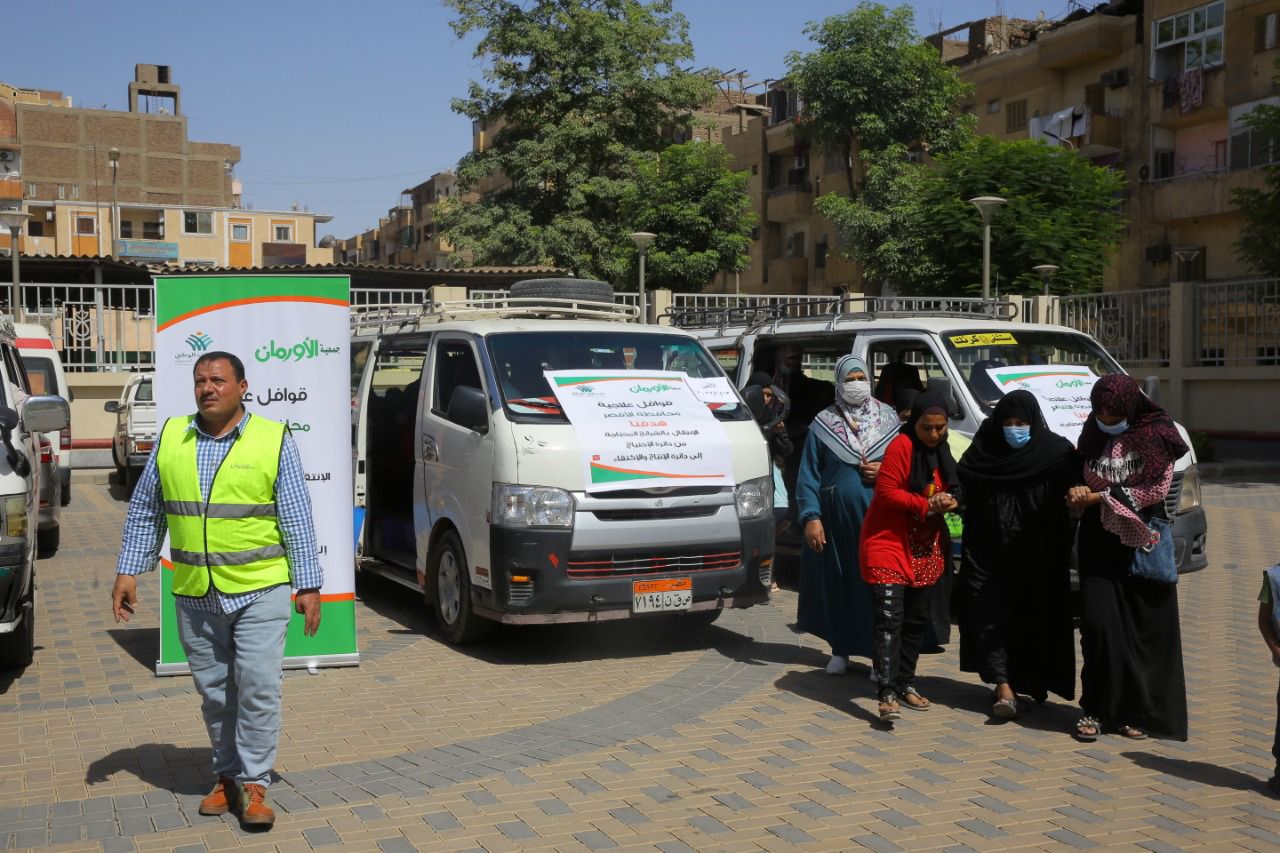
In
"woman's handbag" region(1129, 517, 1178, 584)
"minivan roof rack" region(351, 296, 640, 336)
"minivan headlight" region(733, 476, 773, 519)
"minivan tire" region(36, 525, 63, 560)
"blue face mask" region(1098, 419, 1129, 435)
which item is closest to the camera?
"woman's handbag" region(1129, 517, 1178, 584)

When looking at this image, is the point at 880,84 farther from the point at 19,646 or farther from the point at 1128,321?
the point at 19,646

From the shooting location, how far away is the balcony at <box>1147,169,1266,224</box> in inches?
1352

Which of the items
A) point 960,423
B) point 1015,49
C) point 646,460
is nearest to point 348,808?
point 646,460

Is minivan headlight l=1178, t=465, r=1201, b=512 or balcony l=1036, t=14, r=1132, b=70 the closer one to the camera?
minivan headlight l=1178, t=465, r=1201, b=512

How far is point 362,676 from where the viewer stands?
828 centimetres

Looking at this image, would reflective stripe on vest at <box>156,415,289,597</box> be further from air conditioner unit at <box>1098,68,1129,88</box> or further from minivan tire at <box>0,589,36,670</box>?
air conditioner unit at <box>1098,68,1129,88</box>

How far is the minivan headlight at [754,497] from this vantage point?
8.84 meters

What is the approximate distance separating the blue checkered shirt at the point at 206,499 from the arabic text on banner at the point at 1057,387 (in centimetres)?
604

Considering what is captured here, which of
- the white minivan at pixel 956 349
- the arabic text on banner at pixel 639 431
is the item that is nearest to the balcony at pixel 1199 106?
the white minivan at pixel 956 349

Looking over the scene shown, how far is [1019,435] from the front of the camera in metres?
6.98

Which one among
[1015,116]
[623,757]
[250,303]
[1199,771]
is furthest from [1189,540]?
[1015,116]

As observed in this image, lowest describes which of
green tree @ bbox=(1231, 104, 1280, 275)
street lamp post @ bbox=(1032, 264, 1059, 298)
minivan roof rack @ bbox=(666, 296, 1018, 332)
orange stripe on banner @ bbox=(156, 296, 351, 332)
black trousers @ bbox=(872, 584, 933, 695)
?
black trousers @ bbox=(872, 584, 933, 695)

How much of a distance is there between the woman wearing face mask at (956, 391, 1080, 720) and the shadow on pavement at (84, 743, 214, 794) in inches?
152

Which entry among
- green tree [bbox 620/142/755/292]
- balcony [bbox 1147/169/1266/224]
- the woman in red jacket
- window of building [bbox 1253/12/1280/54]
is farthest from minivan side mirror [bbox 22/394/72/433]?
window of building [bbox 1253/12/1280/54]
